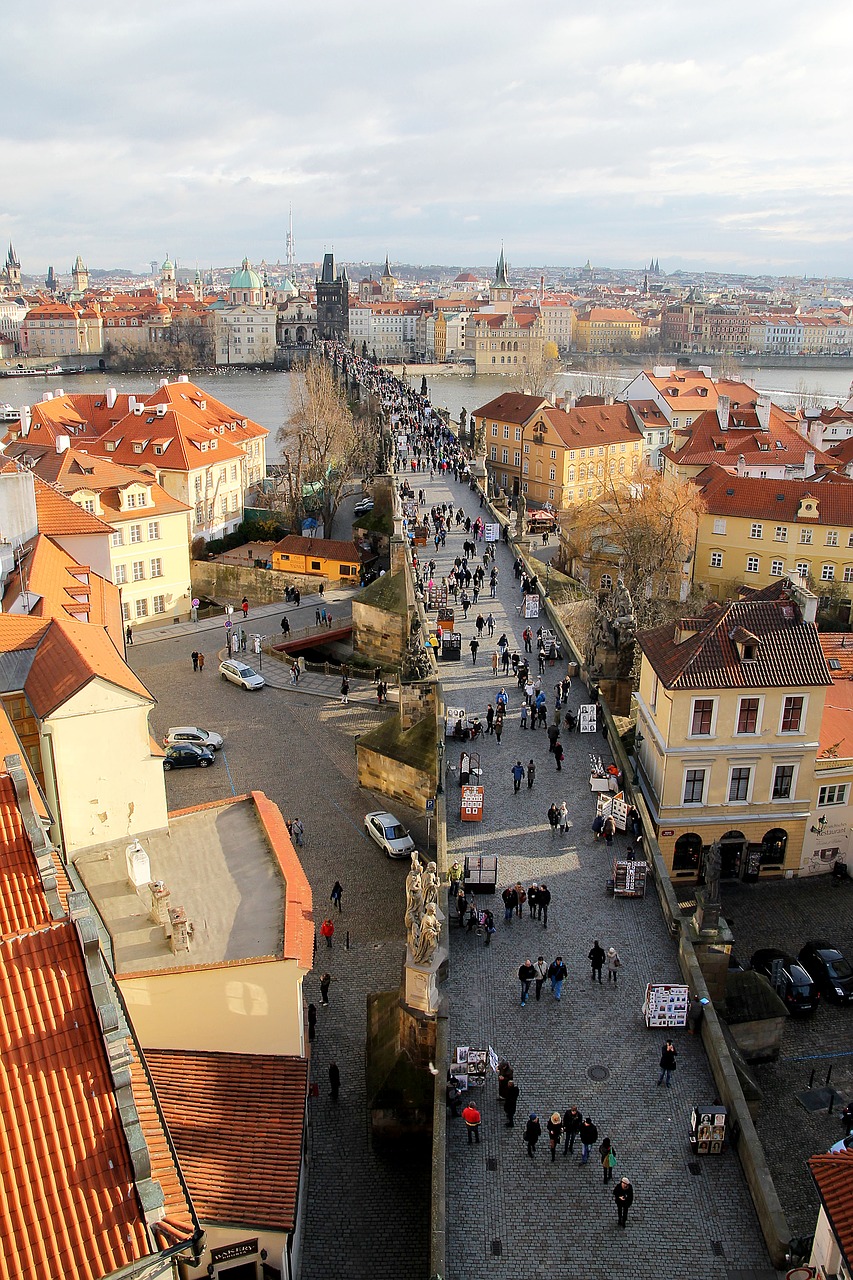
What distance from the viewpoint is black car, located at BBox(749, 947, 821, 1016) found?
67.3ft

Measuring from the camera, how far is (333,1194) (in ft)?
50.6

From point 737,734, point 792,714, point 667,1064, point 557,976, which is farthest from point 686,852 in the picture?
point 667,1064

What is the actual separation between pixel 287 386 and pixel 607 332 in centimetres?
7387

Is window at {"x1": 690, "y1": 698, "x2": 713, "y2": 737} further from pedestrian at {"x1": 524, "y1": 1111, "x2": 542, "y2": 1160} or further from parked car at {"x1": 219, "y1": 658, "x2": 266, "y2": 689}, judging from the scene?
parked car at {"x1": 219, "y1": 658, "x2": 266, "y2": 689}

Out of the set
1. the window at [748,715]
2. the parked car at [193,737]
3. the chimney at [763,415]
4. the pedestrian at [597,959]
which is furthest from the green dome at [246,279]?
the pedestrian at [597,959]

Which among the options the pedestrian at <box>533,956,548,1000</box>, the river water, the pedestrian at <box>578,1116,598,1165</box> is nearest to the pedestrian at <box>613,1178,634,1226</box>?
the pedestrian at <box>578,1116,598,1165</box>

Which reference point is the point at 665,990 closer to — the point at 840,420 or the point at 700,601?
the point at 700,601

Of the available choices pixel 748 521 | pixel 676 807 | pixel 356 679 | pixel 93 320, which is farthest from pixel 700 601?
pixel 93 320

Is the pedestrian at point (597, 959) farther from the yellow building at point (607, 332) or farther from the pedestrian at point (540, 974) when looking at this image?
the yellow building at point (607, 332)

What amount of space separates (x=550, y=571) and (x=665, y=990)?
32.4 meters

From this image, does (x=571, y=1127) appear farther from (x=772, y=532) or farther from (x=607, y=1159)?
(x=772, y=532)

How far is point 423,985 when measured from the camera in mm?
15234

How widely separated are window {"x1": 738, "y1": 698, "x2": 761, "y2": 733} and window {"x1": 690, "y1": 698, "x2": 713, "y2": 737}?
0.68m

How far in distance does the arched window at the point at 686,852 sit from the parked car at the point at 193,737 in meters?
12.0
